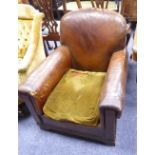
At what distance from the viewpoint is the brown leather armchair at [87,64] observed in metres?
1.53

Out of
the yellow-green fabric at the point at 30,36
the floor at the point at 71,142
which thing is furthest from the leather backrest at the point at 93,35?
the floor at the point at 71,142

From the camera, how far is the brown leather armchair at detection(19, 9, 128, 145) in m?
1.53

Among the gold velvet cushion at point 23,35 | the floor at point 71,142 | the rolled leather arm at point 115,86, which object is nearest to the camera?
the rolled leather arm at point 115,86

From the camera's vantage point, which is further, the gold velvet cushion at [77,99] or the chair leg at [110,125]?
the gold velvet cushion at [77,99]

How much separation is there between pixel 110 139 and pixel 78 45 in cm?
88

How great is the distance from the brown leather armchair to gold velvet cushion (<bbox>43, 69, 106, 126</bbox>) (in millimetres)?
48

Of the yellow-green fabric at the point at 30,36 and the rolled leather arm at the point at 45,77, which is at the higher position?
the yellow-green fabric at the point at 30,36

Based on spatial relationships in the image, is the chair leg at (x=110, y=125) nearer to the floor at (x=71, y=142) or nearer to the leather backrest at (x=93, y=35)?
the floor at (x=71, y=142)

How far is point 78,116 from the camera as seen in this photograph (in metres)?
1.54

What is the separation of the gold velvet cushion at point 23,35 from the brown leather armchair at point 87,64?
0.44 meters

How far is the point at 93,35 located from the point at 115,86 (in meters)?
0.59
